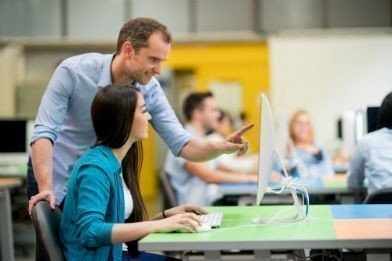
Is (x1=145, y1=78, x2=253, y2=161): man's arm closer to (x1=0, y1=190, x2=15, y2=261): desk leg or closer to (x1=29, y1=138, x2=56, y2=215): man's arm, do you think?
(x1=29, y1=138, x2=56, y2=215): man's arm

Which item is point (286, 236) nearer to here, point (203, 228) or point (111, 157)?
point (203, 228)

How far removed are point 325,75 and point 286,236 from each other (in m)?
7.69

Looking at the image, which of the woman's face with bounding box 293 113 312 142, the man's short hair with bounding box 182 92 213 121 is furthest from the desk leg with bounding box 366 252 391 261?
the woman's face with bounding box 293 113 312 142

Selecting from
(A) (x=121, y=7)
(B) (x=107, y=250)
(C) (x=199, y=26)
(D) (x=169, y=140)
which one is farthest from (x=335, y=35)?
(B) (x=107, y=250)

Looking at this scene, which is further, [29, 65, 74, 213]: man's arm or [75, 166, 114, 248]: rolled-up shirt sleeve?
[29, 65, 74, 213]: man's arm

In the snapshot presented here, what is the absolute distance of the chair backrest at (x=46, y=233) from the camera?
7.93 feet

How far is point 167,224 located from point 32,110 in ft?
27.2

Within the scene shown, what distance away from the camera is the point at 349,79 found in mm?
9664

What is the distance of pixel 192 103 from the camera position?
5391 millimetres

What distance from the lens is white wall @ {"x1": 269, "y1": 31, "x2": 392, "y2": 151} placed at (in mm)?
9547

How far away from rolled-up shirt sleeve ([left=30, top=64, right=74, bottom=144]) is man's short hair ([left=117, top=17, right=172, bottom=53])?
0.94 ft

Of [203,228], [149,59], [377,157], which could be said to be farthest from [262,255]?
[377,157]

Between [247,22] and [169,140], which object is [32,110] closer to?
[247,22]

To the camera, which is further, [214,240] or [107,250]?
[107,250]
